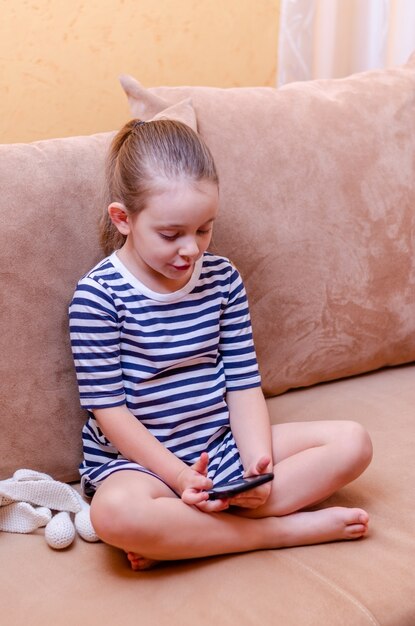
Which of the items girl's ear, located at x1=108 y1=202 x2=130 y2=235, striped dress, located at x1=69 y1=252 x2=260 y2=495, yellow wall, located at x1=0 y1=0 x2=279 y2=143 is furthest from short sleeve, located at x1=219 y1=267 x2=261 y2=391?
yellow wall, located at x1=0 y1=0 x2=279 y2=143

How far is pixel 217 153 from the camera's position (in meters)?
1.51

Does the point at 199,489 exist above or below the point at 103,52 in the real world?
below

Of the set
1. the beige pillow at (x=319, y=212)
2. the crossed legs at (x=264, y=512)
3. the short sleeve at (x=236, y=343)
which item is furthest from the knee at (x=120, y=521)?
the beige pillow at (x=319, y=212)

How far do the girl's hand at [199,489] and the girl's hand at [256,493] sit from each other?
1.0 inches

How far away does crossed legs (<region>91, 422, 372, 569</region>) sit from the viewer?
3.87 ft

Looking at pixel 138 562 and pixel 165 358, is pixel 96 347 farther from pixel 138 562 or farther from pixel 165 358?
pixel 138 562

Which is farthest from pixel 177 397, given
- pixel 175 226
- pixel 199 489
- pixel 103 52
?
pixel 103 52

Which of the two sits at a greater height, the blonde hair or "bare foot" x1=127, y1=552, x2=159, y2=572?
the blonde hair

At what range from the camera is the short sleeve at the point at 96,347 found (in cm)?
130

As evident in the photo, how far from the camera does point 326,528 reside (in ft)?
4.17

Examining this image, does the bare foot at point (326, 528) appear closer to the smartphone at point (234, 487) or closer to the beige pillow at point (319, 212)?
the smartphone at point (234, 487)

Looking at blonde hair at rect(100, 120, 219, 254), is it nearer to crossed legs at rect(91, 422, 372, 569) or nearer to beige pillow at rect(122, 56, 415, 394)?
beige pillow at rect(122, 56, 415, 394)

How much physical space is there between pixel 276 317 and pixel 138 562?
56 cm

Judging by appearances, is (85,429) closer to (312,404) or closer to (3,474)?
(3,474)
